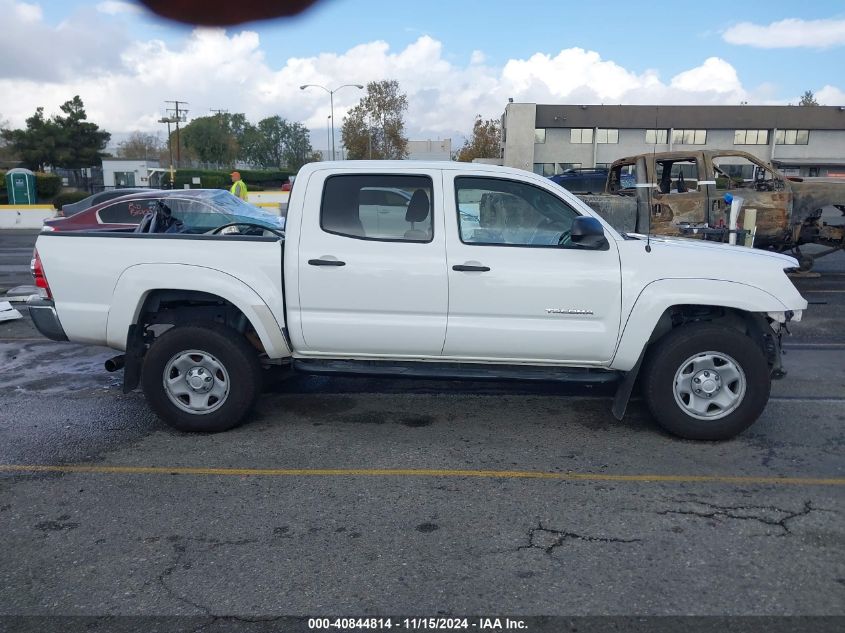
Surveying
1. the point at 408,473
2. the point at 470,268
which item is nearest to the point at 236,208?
the point at 470,268

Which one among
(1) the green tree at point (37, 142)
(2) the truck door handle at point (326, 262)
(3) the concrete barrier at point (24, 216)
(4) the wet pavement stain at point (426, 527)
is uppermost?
(1) the green tree at point (37, 142)

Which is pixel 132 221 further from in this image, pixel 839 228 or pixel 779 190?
pixel 839 228

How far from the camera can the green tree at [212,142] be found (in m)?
Answer: 87.5

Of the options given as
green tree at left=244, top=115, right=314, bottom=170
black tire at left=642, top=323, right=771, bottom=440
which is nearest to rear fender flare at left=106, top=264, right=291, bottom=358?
black tire at left=642, top=323, right=771, bottom=440

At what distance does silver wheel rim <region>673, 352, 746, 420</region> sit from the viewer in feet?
16.8

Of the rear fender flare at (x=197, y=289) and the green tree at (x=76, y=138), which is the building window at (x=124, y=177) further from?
the rear fender flare at (x=197, y=289)

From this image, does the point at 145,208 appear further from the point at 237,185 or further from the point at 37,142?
the point at 37,142

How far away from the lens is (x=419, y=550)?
372cm

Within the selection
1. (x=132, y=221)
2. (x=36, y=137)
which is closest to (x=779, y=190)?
(x=132, y=221)

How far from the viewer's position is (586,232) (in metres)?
4.79

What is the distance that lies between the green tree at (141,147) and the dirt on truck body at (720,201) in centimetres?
10736

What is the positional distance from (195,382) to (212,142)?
289ft

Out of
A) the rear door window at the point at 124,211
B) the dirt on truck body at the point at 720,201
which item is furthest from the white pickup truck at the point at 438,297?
the rear door window at the point at 124,211

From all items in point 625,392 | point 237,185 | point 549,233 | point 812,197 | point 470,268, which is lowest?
point 625,392
